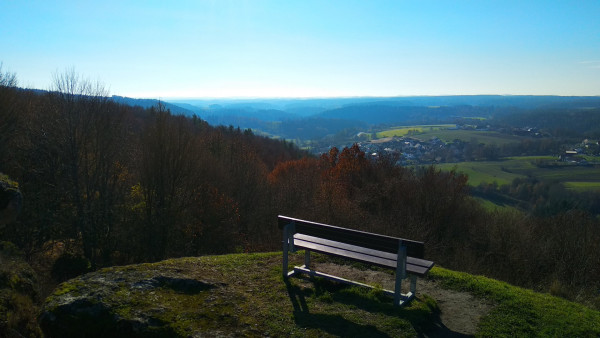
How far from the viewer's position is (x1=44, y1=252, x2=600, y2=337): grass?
5512mm

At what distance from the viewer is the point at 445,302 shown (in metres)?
6.90

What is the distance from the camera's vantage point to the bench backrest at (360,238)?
591cm

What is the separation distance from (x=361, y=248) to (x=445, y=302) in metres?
1.86

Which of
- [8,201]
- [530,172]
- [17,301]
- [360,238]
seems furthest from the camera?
[530,172]

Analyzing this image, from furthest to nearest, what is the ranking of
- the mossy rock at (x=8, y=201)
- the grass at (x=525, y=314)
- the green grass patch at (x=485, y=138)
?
the green grass patch at (x=485, y=138)
the mossy rock at (x=8, y=201)
the grass at (x=525, y=314)

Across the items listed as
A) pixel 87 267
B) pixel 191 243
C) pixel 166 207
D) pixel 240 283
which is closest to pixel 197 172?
pixel 166 207

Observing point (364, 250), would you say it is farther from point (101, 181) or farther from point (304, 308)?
point (101, 181)

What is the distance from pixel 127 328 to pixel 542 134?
391 ft

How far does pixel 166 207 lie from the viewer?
700 inches

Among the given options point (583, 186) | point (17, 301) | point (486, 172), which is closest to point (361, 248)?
point (17, 301)

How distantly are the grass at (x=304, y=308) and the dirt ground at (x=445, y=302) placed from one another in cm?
15

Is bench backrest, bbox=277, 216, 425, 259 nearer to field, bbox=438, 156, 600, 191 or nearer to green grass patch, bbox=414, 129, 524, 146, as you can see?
field, bbox=438, 156, 600, 191

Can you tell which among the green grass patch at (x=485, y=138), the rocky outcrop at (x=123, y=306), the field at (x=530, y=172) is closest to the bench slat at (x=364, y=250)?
the rocky outcrop at (x=123, y=306)

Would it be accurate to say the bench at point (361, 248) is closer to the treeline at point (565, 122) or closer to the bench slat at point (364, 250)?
the bench slat at point (364, 250)
